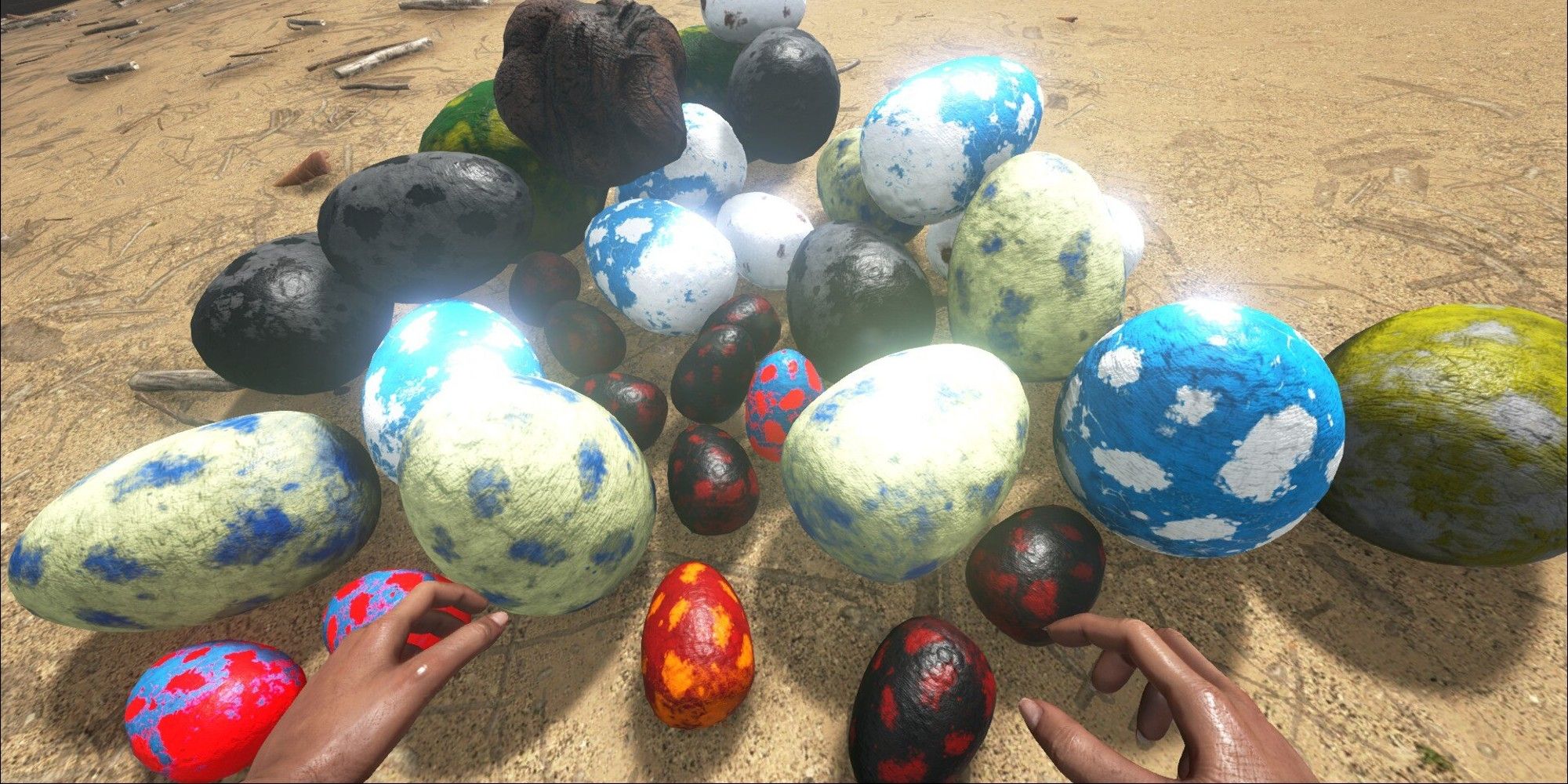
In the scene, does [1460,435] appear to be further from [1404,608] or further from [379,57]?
[379,57]

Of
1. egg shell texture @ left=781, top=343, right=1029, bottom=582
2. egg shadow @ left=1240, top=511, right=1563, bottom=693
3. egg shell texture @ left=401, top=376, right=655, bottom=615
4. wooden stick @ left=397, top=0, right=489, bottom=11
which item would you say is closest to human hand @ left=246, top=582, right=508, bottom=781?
egg shell texture @ left=401, top=376, right=655, bottom=615

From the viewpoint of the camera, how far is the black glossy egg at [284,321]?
2.79 meters

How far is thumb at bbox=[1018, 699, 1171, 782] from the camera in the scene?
136 centimetres

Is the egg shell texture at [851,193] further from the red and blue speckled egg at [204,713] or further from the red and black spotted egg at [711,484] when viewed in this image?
the red and blue speckled egg at [204,713]

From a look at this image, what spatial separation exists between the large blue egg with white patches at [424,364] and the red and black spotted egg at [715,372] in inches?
26.6

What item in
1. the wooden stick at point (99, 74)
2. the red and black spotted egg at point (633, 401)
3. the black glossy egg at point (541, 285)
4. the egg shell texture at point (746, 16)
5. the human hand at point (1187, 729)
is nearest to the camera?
the human hand at point (1187, 729)

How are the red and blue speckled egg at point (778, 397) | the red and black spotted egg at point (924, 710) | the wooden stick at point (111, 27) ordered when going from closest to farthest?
1. the red and black spotted egg at point (924, 710)
2. the red and blue speckled egg at point (778, 397)
3. the wooden stick at point (111, 27)

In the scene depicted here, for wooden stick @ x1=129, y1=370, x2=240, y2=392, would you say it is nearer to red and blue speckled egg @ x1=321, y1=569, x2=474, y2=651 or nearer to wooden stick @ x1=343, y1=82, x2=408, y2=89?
red and blue speckled egg @ x1=321, y1=569, x2=474, y2=651

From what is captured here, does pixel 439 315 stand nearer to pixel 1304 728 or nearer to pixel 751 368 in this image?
pixel 751 368

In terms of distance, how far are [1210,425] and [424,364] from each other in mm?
2861

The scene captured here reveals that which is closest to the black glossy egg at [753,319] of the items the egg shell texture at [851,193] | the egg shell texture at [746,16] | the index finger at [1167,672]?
the egg shell texture at [851,193]

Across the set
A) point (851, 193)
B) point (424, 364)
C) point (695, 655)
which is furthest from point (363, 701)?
point (851, 193)

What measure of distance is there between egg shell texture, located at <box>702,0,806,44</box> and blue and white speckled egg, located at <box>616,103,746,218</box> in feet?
3.56

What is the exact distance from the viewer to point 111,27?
31.4 feet
